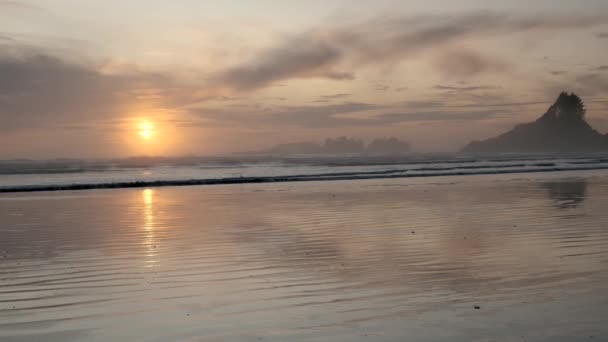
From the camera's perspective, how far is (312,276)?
8.62m

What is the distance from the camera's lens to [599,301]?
22.6 feet

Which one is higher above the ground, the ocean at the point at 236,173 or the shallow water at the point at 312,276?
the ocean at the point at 236,173

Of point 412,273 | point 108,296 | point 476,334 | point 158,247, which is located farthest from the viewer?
point 158,247

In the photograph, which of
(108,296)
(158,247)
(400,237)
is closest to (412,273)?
(400,237)

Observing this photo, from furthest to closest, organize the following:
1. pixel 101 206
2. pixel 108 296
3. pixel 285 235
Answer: pixel 101 206, pixel 285 235, pixel 108 296

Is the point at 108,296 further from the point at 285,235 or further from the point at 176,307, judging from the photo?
the point at 285,235

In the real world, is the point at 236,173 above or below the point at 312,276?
above

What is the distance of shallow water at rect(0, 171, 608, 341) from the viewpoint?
20.1 ft

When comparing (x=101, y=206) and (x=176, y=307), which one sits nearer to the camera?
(x=176, y=307)

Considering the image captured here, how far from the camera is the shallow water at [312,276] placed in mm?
6113

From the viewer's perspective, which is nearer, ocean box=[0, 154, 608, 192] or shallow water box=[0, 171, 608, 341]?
shallow water box=[0, 171, 608, 341]

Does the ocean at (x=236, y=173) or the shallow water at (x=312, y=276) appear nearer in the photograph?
the shallow water at (x=312, y=276)

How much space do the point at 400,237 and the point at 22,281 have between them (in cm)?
741

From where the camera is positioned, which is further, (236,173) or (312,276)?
(236,173)
